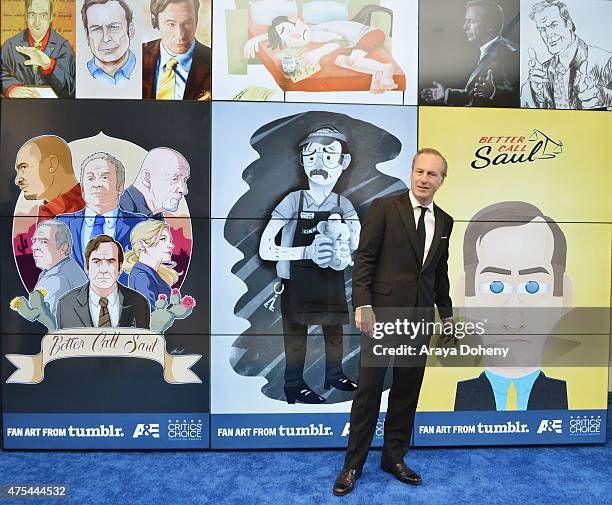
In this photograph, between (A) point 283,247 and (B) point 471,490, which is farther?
(A) point 283,247

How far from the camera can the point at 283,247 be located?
2896 mm

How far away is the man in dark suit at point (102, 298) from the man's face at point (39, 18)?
1.34 meters

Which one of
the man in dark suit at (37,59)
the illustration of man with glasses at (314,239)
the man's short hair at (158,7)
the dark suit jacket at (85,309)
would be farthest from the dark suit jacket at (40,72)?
the illustration of man with glasses at (314,239)

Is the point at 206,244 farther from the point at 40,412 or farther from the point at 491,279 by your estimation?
the point at 491,279

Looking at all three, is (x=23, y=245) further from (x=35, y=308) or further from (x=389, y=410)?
(x=389, y=410)

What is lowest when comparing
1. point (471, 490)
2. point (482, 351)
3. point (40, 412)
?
point (471, 490)

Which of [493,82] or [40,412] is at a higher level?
[493,82]

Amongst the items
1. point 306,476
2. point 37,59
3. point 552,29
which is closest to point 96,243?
point 37,59

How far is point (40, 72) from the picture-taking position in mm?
2826

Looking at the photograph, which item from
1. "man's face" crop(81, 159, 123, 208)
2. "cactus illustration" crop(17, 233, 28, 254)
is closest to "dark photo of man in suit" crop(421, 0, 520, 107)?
"man's face" crop(81, 159, 123, 208)

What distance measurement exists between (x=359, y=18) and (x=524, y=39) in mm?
1089

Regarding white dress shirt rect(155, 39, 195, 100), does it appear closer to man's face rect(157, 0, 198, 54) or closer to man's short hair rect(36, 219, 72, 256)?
→ man's face rect(157, 0, 198, 54)

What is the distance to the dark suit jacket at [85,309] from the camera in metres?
2.87

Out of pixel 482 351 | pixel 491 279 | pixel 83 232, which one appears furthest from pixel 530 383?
pixel 83 232
